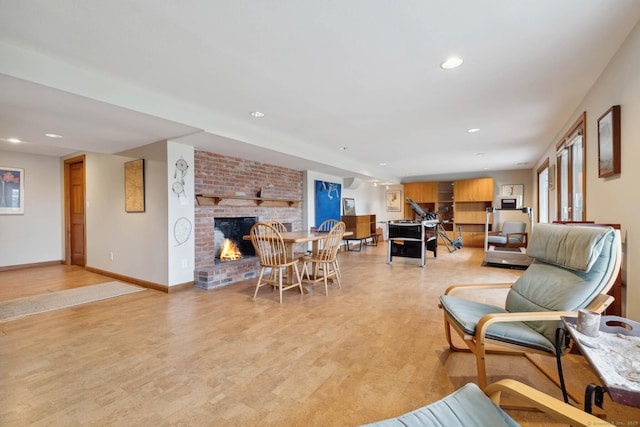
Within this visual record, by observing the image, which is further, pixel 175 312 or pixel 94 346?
pixel 175 312

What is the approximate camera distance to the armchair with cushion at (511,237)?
692cm

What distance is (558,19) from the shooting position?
1.82 metres

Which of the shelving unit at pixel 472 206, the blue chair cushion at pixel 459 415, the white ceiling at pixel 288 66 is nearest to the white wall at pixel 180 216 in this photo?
the white ceiling at pixel 288 66

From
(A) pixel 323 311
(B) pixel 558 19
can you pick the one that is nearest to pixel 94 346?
(A) pixel 323 311

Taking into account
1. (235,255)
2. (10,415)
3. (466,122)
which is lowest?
(10,415)

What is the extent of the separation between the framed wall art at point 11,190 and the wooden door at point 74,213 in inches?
26.3

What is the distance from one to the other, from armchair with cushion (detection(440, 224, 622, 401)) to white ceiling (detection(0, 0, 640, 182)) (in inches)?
55.4

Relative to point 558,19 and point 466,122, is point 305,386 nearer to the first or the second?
point 558,19

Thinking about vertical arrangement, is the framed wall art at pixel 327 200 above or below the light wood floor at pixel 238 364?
above

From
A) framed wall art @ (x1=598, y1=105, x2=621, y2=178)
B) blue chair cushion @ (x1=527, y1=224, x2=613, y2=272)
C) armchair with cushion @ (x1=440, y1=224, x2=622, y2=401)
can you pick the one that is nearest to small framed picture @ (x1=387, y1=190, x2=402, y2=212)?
framed wall art @ (x1=598, y1=105, x2=621, y2=178)

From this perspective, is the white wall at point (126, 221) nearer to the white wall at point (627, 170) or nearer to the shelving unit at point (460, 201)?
the white wall at point (627, 170)

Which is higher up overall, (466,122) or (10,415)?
(466,122)

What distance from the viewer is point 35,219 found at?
18.7 feet

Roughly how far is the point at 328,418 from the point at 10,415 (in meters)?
1.78
